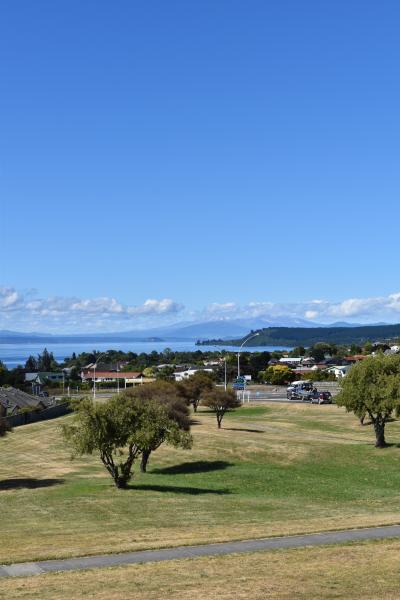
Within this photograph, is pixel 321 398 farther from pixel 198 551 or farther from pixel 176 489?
pixel 198 551

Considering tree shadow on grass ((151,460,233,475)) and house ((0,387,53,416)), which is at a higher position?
house ((0,387,53,416))

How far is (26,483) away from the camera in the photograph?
4522 centimetres

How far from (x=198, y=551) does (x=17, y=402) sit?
2896 inches

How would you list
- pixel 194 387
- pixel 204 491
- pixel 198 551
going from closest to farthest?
1. pixel 198 551
2. pixel 204 491
3. pixel 194 387

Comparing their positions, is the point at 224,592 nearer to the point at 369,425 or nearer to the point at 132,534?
the point at 132,534

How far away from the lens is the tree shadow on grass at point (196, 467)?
50.6m

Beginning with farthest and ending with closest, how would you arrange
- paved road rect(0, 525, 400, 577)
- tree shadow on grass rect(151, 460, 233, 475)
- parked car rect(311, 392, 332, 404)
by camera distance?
1. parked car rect(311, 392, 332, 404)
2. tree shadow on grass rect(151, 460, 233, 475)
3. paved road rect(0, 525, 400, 577)

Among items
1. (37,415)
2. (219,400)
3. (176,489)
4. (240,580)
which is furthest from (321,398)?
(240,580)

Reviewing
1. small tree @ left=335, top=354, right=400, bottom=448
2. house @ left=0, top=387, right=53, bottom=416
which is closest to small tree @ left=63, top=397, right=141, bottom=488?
small tree @ left=335, top=354, right=400, bottom=448

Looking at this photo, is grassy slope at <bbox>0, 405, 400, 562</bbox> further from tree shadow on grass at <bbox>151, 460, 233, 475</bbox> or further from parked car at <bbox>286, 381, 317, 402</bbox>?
parked car at <bbox>286, 381, 317, 402</bbox>

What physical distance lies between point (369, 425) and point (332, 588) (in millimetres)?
56141

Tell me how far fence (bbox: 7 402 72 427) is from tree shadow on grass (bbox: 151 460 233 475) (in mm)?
27489

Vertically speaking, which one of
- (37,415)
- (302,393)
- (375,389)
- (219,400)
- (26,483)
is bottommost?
(26,483)

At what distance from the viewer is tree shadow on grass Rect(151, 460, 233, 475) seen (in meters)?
50.6
